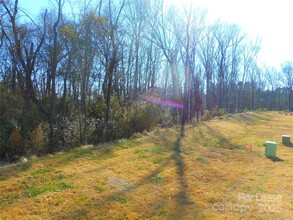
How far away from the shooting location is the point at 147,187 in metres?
4.27

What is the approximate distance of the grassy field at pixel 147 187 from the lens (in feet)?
10.8

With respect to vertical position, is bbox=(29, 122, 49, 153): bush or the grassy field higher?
bbox=(29, 122, 49, 153): bush

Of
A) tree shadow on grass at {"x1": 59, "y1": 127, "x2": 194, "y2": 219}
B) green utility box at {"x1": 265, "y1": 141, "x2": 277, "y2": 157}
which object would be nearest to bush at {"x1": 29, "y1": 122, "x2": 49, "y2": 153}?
tree shadow on grass at {"x1": 59, "y1": 127, "x2": 194, "y2": 219}

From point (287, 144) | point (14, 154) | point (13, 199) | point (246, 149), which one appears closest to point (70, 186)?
point (13, 199)

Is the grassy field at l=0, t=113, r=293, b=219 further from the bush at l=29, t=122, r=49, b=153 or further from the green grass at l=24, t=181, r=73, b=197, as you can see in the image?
the bush at l=29, t=122, r=49, b=153

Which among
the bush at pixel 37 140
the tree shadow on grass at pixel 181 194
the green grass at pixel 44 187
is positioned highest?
the bush at pixel 37 140

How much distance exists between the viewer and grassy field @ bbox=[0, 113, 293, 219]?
3.29 meters

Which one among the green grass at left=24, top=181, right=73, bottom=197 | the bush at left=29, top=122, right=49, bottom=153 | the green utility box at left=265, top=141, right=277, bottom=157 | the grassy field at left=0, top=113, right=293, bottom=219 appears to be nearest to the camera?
the grassy field at left=0, top=113, right=293, bottom=219

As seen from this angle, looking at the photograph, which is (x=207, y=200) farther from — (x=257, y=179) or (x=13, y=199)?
(x=13, y=199)

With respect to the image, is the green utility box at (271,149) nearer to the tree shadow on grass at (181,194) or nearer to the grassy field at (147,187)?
the grassy field at (147,187)

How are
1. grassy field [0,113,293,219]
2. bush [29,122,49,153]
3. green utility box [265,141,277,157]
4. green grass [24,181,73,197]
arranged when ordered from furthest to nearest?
bush [29,122,49,153] < green utility box [265,141,277,157] < green grass [24,181,73,197] < grassy field [0,113,293,219]

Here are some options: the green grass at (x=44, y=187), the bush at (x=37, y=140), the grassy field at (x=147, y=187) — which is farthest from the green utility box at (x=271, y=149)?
the bush at (x=37, y=140)

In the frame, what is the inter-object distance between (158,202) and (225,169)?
2792 millimetres

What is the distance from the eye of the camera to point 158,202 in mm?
3688
